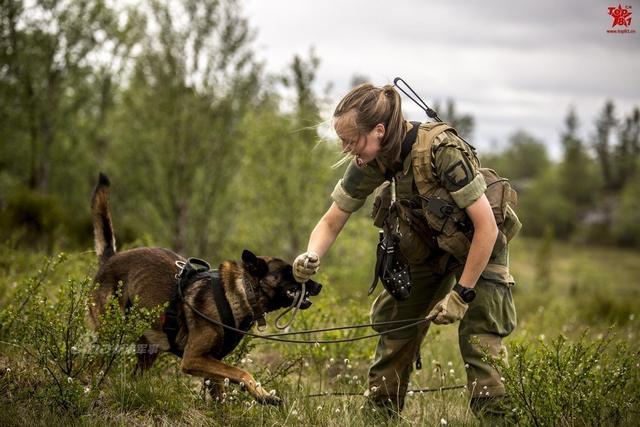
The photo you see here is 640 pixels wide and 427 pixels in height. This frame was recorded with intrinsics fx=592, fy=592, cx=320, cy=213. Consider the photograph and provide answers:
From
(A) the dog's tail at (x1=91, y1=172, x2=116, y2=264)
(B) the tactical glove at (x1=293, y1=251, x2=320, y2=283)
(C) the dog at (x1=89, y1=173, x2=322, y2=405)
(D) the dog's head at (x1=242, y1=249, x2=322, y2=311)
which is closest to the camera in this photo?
(B) the tactical glove at (x1=293, y1=251, x2=320, y2=283)

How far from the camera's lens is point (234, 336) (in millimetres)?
4367

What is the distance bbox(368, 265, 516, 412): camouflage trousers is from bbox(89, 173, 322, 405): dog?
0.68 metres

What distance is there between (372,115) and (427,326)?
1.69 meters

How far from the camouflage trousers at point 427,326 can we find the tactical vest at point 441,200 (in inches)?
14.3

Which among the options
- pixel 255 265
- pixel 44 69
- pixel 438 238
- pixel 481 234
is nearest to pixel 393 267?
pixel 438 238

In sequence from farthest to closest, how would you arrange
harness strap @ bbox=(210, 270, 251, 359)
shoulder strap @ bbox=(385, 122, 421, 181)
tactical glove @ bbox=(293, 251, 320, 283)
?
harness strap @ bbox=(210, 270, 251, 359) < tactical glove @ bbox=(293, 251, 320, 283) < shoulder strap @ bbox=(385, 122, 421, 181)

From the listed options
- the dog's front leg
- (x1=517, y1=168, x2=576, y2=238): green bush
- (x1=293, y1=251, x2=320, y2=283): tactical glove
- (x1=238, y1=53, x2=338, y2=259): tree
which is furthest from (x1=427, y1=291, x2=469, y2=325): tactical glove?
(x1=517, y1=168, x2=576, y2=238): green bush

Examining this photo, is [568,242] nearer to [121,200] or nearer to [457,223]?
[121,200]

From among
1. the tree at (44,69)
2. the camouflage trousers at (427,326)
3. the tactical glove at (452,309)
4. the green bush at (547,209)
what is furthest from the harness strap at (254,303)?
the green bush at (547,209)

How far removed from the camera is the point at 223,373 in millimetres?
4039

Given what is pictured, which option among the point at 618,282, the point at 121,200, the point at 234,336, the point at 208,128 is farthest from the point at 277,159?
the point at 618,282

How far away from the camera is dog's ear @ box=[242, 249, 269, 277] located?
442 centimetres

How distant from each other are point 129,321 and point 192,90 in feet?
44.5

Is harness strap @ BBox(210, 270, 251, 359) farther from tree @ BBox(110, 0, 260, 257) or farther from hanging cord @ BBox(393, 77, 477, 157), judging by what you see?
tree @ BBox(110, 0, 260, 257)
